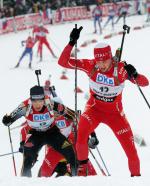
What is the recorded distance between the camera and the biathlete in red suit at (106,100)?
668 centimetres

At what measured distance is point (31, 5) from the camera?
30547 millimetres

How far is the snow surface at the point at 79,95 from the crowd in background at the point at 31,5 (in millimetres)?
1645

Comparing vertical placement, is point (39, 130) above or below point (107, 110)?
below

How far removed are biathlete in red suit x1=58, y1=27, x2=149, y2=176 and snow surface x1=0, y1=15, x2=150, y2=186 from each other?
1.74 ft

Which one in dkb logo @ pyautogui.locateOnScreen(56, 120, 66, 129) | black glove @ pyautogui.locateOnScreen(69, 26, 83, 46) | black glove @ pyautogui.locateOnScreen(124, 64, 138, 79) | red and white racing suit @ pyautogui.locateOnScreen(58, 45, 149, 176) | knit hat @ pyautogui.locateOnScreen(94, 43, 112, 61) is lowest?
dkb logo @ pyautogui.locateOnScreen(56, 120, 66, 129)

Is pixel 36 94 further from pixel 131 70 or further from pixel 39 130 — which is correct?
pixel 131 70

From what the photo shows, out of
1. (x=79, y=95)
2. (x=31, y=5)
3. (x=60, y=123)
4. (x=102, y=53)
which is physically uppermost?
(x=102, y=53)

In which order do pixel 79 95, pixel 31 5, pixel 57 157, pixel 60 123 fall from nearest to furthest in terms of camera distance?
1. pixel 57 157
2. pixel 60 123
3. pixel 79 95
4. pixel 31 5

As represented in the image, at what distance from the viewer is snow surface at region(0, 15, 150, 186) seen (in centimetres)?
468

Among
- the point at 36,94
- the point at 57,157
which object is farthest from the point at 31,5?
the point at 36,94

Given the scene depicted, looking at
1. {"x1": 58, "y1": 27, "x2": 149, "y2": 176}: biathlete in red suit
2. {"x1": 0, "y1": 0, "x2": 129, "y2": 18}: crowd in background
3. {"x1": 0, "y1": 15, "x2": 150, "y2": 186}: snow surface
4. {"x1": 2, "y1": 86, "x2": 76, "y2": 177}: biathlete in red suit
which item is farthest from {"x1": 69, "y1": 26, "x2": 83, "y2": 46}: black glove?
{"x1": 0, "y1": 0, "x2": 129, "y2": 18}: crowd in background

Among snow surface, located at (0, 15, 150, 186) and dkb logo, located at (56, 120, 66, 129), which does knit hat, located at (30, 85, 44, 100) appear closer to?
dkb logo, located at (56, 120, 66, 129)

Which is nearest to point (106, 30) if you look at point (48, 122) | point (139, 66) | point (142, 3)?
point (142, 3)

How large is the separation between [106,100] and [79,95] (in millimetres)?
7484
